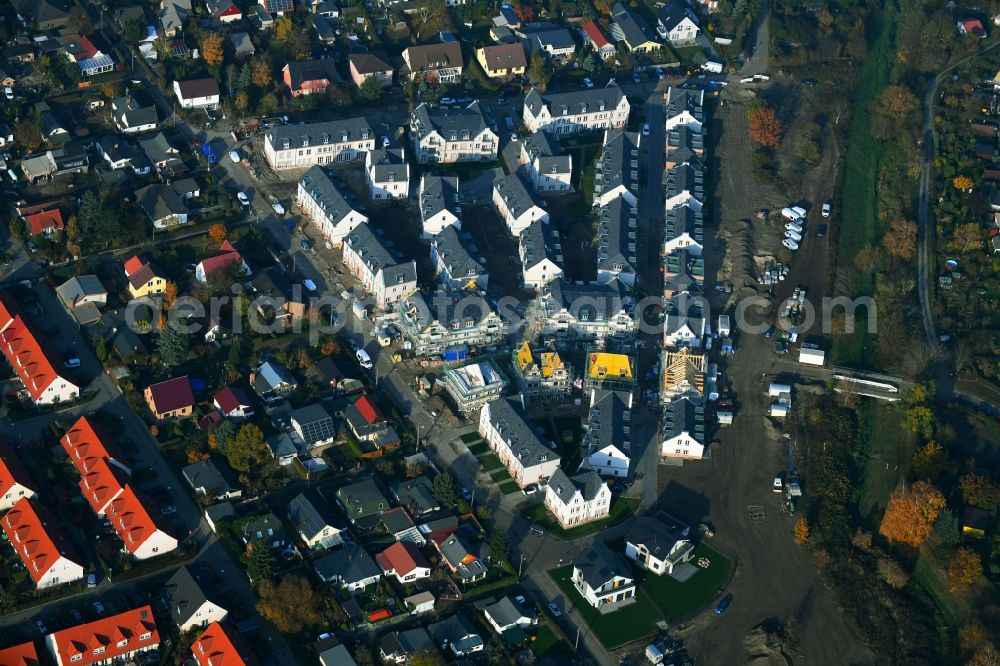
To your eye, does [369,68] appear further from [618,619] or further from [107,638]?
[107,638]

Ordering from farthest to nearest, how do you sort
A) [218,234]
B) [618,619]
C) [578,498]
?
[218,234], [578,498], [618,619]

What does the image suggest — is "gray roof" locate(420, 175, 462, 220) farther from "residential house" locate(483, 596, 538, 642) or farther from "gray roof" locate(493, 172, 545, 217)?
"residential house" locate(483, 596, 538, 642)

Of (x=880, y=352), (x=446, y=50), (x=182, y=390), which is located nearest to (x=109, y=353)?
(x=182, y=390)

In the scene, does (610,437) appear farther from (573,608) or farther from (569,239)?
(569,239)

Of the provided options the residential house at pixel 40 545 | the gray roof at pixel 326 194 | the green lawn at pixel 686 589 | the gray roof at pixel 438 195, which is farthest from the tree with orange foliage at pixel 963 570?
the residential house at pixel 40 545

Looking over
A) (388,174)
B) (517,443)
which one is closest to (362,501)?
(517,443)
